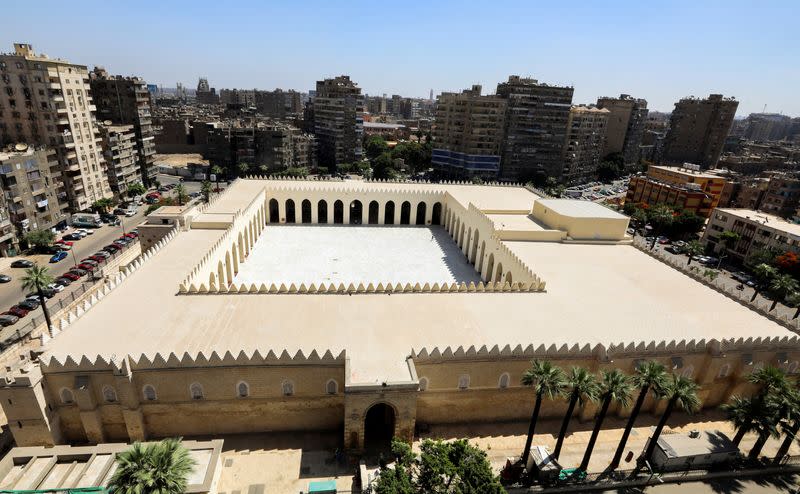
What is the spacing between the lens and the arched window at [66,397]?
26422mm

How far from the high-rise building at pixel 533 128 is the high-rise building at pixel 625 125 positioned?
43098 millimetres

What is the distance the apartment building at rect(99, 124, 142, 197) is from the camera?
80375mm

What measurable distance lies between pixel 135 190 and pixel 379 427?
79.8 meters

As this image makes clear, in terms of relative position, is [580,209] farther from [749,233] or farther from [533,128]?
[533,128]

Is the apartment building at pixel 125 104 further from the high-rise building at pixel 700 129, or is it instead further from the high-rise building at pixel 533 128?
the high-rise building at pixel 700 129

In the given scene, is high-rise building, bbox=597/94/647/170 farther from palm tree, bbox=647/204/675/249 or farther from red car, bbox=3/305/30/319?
red car, bbox=3/305/30/319

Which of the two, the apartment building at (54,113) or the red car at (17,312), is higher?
the apartment building at (54,113)

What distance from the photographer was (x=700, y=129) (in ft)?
493

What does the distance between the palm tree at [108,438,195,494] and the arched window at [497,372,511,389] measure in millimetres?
20268

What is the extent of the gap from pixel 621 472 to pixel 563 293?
14940 mm

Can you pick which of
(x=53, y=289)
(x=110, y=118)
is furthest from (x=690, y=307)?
(x=110, y=118)

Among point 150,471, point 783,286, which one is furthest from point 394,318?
point 783,286

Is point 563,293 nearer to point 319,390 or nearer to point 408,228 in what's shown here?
point 319,390

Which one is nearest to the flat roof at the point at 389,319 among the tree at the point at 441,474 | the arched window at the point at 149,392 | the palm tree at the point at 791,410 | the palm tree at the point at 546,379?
the arched window at the point at 149,392
